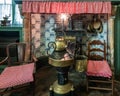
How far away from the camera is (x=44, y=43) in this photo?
5.73m

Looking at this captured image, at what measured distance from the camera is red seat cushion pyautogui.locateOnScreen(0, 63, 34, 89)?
3053 mm

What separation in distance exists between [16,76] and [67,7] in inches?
70.8

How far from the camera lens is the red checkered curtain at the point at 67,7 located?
4.07m

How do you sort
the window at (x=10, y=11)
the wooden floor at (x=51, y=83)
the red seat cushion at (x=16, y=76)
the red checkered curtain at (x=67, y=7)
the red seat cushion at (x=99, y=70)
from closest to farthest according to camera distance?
the red seat cushion at (x=16, y=76) → the red seat cushion at (x=99, y=70) → the wooden floor at (x=51, y=83) → the red checkered curtain at (x=67, y=7) → the window at (x=10, y=11)

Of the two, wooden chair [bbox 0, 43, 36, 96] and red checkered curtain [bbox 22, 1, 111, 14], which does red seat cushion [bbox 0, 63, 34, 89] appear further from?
red checkered curtain [bbox 22, 1, 111, 14]

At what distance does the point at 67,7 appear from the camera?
162 inches

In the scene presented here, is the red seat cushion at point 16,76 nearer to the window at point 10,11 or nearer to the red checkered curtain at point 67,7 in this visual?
the red checkered curtain at point 67,7

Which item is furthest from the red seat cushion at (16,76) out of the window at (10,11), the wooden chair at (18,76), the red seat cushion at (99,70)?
the window at (10,11)

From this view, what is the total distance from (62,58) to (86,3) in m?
1.56

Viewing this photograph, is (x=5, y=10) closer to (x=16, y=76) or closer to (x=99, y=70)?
(x=16, y=76)

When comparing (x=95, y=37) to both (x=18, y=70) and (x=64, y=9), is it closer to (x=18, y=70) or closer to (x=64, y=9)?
(x=64, y=9)

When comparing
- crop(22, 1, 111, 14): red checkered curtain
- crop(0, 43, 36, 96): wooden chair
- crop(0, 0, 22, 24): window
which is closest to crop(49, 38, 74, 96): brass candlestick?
crop(0, 43, 36, 96): wooden chair

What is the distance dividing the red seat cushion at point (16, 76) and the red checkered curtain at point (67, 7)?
4.20 feet

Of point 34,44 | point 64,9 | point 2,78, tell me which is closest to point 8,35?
point 34,44
